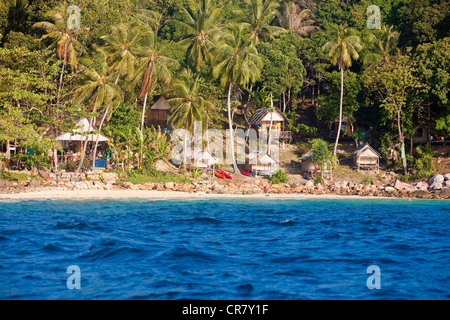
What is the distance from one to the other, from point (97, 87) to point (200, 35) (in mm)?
13777

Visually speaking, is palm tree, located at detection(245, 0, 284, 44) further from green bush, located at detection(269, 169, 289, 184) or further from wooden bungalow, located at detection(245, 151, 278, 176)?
green bush, located at detection(269, 169, 289, 184)

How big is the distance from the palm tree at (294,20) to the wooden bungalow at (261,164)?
2017 centimetres

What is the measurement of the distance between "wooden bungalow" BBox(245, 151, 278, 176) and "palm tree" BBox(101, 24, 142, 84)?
35.9 feet

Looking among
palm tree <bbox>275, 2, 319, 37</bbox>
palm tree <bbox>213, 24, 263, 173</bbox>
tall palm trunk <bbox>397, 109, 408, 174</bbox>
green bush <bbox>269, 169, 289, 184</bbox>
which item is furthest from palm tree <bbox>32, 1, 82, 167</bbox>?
palm tree <bbox>275, 2, 319, 37</bbox>

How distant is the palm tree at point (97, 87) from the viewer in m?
33.5

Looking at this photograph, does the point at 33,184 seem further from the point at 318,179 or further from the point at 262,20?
the point at 262,20

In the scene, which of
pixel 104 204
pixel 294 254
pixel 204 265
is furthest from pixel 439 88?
pixel 204 265

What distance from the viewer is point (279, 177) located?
37156mm

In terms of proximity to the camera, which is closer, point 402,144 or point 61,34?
point 61,34

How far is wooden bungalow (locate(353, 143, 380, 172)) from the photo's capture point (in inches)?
1542

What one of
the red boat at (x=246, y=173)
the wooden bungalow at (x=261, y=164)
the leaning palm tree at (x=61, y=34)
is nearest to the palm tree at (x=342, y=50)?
the wooden bungalow at (x=261, y=164)

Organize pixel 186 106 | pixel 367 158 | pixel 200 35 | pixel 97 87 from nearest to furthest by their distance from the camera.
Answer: pixel 97 87
pixel 186 106
pixel 367 158
pixel 200 35

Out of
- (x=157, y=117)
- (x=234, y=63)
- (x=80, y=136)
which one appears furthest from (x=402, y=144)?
(x=80, y=136)

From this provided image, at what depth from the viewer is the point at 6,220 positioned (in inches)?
762
